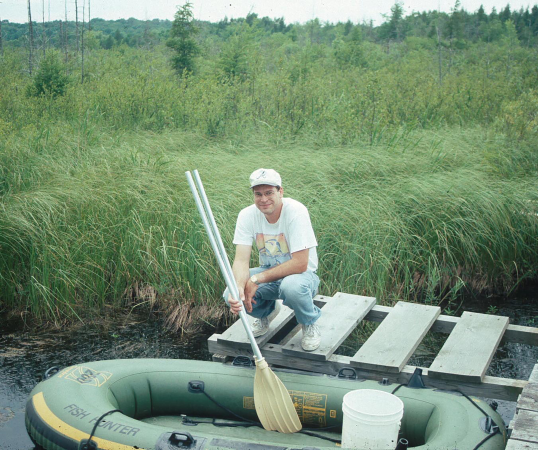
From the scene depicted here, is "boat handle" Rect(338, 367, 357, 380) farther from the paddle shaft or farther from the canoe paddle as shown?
the paddle shaft

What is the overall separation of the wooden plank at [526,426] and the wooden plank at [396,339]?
2.57ft

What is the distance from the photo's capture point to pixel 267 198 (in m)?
3.05

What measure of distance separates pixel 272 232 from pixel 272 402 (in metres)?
0.91

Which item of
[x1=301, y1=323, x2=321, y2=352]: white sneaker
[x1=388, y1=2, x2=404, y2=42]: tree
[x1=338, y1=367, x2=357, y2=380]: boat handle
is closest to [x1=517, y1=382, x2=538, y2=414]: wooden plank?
[x1=338, y1=367, x2=357, y2=380]: boat handle

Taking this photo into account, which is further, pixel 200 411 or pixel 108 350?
pixel 108 350

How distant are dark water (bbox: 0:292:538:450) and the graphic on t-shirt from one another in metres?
1.32

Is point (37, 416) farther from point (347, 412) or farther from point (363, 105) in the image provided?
point (363, 105)

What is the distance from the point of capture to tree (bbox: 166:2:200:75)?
44.4 feet

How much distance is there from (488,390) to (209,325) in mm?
2370

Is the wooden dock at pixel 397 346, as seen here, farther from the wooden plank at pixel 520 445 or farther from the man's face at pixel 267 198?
the man's face at pixel 267 198

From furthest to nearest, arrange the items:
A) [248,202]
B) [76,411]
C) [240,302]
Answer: [248,202] < [240,302] < [76,411]

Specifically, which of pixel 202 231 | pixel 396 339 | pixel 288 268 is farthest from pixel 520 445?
pixel 202 231

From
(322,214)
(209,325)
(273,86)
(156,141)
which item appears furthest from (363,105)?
(209,325)

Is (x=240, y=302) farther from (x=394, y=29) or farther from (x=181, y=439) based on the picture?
(x=394, y=29)
